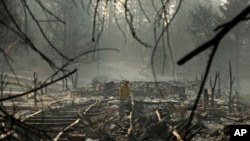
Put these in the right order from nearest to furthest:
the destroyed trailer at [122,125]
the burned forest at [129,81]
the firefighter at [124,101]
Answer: the destroyed trailer at [122,125], the burned forest at [129,81], the firefighter at [124,101]

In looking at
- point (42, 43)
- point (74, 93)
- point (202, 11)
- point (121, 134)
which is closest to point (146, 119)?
point (121, 134)

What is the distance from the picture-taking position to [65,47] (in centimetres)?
5138

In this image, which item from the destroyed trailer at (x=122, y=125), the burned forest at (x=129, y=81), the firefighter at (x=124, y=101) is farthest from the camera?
the firefighter at (x=124, y=101)

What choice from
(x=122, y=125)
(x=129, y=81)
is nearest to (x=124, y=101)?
(x=122, y=125)

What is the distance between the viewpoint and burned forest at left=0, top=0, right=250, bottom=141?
1209cm

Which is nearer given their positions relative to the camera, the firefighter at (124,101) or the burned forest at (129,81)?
the burned forest at (129,81)

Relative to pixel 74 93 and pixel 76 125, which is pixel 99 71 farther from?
pixel 76 125

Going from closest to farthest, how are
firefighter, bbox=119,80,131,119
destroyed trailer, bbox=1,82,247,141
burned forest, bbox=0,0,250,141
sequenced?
1. destroyed trailer, bbox=1,82,247,141
2. burned forest, bbox=0,0,250,141
3. firefighter, bbox=119,80,131,119

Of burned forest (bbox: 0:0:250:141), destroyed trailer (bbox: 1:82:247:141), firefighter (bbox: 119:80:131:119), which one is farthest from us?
firefighter (bbox: 119:80:131:119)

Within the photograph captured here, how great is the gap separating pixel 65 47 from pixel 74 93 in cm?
2220

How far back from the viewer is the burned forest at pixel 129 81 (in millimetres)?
12086

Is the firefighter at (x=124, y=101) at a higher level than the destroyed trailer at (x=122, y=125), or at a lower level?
higher

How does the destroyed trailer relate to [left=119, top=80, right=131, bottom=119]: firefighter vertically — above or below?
below

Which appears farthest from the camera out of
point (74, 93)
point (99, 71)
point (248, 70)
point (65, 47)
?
point (99, 71)
